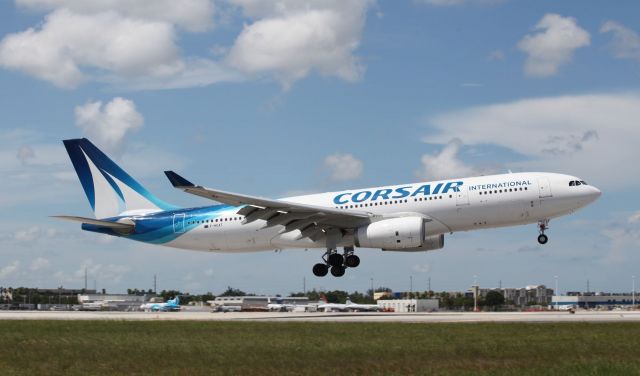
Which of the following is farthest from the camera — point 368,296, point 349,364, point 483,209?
point 368,296

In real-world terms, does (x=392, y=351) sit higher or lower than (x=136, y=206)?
lower

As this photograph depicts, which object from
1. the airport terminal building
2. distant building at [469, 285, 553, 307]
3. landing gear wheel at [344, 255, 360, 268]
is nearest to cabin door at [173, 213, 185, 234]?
landing gear wheel at [344, 255, 360, 268]

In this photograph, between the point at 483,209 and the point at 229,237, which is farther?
the point at 229,237

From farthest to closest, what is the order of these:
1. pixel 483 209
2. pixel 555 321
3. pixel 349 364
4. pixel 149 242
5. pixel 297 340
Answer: pixel 149 242
pixel 483 209
pixel 555 321
pixel 297 340
pixel 349 364

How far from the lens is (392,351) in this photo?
22.5 metres

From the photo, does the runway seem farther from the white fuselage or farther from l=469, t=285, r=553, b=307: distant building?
l=469, t=285, r=553, b=307: distant building

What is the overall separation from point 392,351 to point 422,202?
24445 millimetres

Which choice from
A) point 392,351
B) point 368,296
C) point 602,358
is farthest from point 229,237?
point 368,296

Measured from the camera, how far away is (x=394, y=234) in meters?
45.0

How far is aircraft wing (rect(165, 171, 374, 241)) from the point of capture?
42.6m

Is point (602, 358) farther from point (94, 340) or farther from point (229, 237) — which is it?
point (229, 237)

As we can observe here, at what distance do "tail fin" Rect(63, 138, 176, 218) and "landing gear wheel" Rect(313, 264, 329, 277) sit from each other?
10.8m

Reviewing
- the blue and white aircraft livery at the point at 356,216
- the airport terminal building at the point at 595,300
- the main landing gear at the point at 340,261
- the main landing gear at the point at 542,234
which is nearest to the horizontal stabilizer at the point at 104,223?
the blue and white aircraft livery at the point at 356,216

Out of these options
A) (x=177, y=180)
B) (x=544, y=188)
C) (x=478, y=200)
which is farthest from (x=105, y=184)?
(x=544, y=188)
